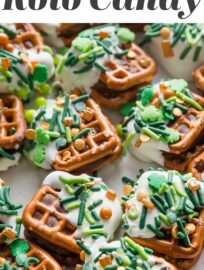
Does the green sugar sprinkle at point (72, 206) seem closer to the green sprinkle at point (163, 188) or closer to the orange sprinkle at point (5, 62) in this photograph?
the green sprinkle at point (163, 188)

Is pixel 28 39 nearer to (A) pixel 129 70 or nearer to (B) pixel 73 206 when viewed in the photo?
(A) pixel 129 70

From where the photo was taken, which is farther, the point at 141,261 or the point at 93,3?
the point at 93,3

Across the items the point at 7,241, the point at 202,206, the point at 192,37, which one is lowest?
the point at 7,241

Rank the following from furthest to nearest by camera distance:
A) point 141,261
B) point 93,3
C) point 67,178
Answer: point 93,3 < point 67,178 < point 141,261

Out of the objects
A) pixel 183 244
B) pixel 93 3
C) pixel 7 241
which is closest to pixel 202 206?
pixel 183 244

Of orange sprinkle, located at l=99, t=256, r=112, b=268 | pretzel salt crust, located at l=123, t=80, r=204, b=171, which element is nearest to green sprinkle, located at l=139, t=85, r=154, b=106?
pretzel salt crust, located at l=123, t=80, r=204, b=171

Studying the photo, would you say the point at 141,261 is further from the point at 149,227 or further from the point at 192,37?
the point at 192,37

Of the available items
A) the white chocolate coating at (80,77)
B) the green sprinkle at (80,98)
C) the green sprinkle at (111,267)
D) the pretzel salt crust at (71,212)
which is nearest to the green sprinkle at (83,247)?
the pretzel salt crust at (71,212)

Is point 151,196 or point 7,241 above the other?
point 151,196
